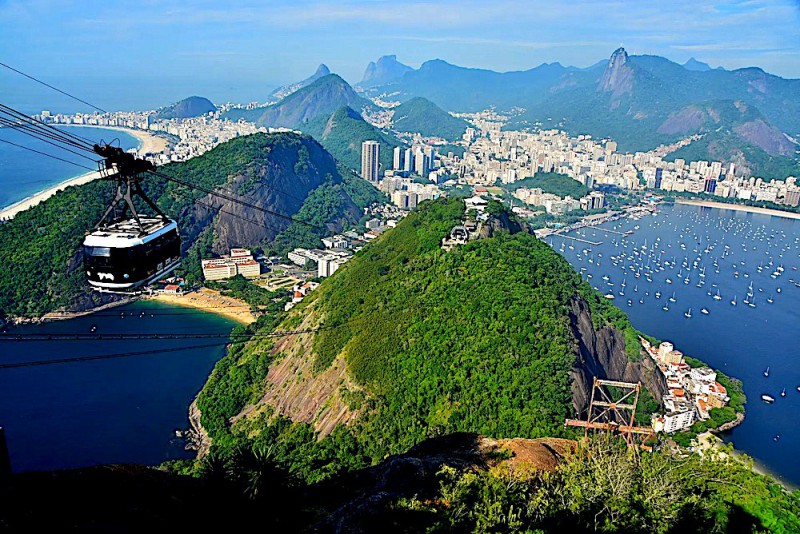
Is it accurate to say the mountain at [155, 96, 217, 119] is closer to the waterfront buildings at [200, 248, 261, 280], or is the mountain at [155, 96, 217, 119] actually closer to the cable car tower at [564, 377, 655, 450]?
the waterfront buildings at [200, 248, 261, 280]

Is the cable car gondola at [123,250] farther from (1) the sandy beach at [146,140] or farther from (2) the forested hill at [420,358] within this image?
(1) the sandy beach at [146,140]

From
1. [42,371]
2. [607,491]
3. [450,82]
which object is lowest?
[42,371]

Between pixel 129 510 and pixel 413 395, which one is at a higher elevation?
pixel 129 510

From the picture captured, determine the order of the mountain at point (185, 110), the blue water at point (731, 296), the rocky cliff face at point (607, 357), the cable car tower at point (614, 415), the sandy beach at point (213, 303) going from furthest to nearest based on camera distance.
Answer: the mountain at point (185, 110), the sandy beach at point (213, 303), the blue water at point (731, 296), the rocky cliff face at point (607, 357), the cable car tower at point (614, 415)

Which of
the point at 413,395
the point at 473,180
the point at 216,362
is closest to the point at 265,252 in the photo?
the point at 216,362

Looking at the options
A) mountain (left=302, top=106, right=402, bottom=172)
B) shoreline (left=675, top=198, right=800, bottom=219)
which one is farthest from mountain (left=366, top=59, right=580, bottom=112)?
shoreline (left=675, top=198, right=800, bottom=219)

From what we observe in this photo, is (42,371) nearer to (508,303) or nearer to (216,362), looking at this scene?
(216,362)

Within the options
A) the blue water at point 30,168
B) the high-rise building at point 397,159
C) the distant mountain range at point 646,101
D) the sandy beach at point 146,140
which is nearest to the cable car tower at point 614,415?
the blue water at point 30,168
